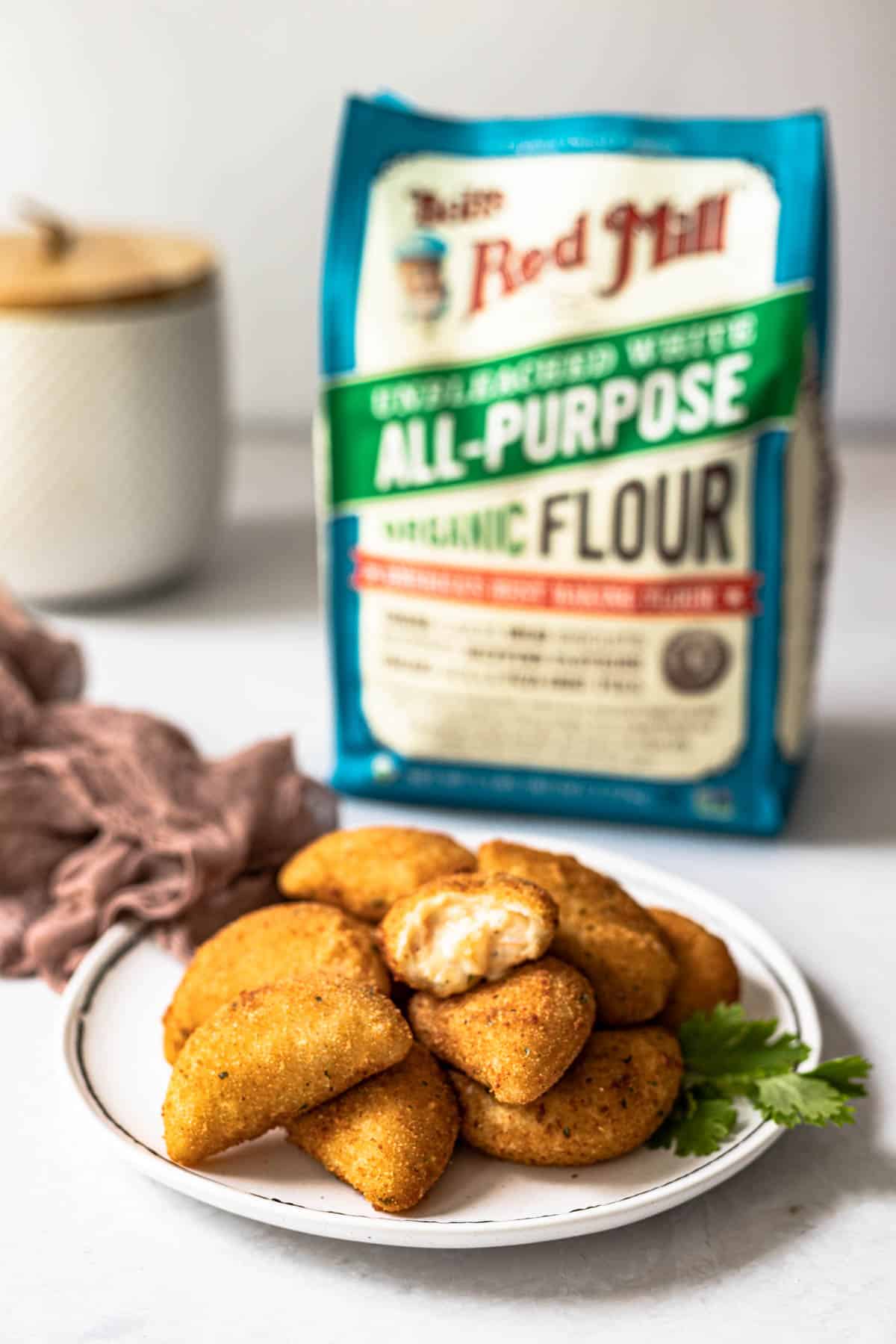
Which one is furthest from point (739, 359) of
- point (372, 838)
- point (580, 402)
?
point (372, 838)

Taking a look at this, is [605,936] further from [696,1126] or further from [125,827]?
[125,827]

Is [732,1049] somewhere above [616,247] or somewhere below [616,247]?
below

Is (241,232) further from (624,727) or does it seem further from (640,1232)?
(640,1232)

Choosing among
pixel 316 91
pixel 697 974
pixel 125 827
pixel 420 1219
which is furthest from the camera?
pixel 316 91

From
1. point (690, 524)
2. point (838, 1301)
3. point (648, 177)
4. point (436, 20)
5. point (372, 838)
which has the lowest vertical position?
point (838, 1301)

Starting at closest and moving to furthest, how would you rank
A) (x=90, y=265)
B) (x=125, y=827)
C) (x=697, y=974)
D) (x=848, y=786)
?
(x=697, y=974), (x=125, y=827), (x=848, y=786), (x=90, y=265)

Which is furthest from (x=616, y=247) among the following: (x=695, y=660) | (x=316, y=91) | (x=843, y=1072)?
(x=316, y=91)

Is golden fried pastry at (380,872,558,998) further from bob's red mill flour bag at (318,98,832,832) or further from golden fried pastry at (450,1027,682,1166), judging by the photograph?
bob's red mill flour bag at (318,98,832,832)
